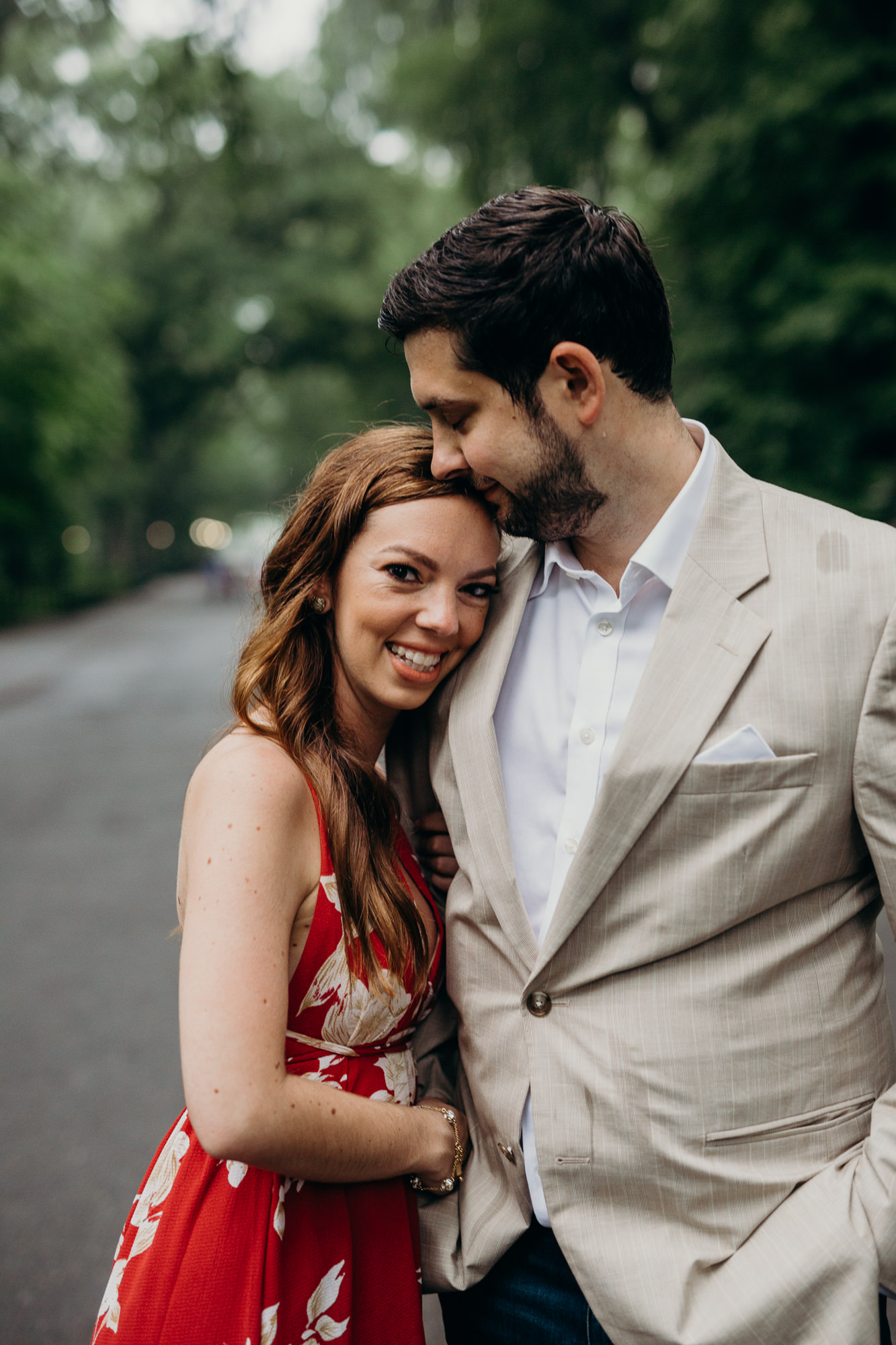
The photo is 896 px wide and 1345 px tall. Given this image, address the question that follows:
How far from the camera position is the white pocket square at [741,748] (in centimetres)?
155

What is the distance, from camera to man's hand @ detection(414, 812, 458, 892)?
2023 mm

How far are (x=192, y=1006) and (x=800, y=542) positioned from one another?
1.22m

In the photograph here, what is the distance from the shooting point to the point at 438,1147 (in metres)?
1.82

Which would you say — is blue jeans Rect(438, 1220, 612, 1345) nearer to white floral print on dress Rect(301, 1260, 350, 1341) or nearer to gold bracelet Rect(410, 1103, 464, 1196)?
gold bracelet Rect(410, 1103, 464, 1196)

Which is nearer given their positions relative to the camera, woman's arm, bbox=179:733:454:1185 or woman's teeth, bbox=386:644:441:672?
woman's arm, bbox=179:733:454:1185

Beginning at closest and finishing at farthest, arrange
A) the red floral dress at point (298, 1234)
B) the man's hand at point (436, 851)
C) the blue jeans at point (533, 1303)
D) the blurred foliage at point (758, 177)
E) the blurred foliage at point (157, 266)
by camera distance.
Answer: the red floral dress at point (298, 1234) → the blue jeans at point (533, 1303) → the man's hand at point (436, 851) → the blurred foliage at point (758, 177) → the blurred foliage at point (157, 266)

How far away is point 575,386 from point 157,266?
33.3 m

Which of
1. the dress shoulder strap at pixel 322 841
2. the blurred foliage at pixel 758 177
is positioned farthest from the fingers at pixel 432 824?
the blurred foliage at pixel 758 177

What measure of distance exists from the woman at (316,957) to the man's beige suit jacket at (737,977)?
292mm

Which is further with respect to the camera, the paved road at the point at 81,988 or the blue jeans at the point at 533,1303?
the paved road at the point at 81,988

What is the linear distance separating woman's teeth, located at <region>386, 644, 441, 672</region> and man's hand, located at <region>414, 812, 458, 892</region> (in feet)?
1.15

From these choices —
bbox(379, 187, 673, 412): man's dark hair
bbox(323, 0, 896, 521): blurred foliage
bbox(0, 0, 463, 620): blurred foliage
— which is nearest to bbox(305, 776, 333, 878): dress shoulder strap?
bbox(379, 187, 673, 412): man's dark hair

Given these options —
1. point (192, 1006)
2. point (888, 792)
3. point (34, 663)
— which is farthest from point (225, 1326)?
point (34, 663)

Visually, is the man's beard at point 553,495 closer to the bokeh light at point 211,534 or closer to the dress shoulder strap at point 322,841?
the dress shoulder strap at point 322,841
